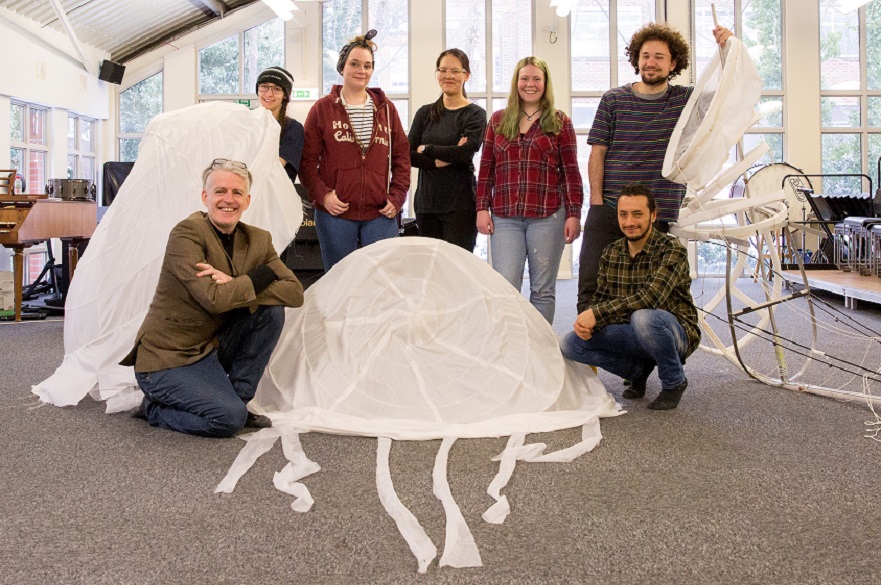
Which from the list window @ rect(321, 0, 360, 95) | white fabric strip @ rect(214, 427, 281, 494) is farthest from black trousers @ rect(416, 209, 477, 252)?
window @ rect(321, 0, 360, 95)

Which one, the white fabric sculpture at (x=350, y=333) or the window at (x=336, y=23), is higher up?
the window at (x=336, y=23)

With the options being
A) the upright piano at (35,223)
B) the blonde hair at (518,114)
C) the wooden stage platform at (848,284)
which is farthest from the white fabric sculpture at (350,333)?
the wooden stage platform at (848,284)

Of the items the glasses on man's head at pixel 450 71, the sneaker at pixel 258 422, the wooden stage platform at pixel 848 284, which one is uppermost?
the glasses on man's head at pixel 450 71

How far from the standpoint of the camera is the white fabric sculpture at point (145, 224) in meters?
3.16

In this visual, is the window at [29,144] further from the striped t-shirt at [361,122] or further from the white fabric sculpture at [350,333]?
the striped t-shirt at [361,122]

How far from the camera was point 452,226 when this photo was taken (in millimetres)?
3594

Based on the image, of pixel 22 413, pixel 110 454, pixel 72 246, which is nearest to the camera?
pixel 110 454

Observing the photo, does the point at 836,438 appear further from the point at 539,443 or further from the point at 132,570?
the point at 132,570

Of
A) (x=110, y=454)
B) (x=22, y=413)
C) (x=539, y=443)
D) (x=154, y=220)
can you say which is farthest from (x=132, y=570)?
(x=154, y=220)

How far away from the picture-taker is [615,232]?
11.0 feet

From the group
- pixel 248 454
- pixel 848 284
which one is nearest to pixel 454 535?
pixel 248 454

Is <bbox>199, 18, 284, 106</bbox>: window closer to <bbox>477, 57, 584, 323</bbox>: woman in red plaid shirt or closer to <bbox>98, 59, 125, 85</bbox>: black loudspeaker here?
<bbox>98, 59, 125, 85</bbox>: black loudspeaker

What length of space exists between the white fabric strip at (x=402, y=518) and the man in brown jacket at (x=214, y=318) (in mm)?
628

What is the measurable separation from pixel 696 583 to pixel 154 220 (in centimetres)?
252
